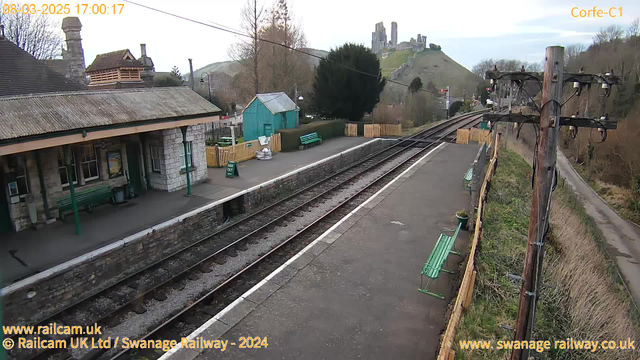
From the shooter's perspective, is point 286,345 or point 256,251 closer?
point 286,345

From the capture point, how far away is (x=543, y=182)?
4742 millimetres

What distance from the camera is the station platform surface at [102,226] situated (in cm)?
885

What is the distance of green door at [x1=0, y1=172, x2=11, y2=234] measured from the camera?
33.2 feet

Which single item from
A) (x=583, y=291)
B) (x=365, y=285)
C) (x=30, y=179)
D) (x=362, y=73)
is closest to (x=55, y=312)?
(x=30, y=179)

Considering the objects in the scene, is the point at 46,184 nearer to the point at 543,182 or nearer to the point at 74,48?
Answer: the point at 74,48

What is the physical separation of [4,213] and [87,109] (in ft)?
11.2

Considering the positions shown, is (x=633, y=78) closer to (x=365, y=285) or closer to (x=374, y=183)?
(x=374, y=183)

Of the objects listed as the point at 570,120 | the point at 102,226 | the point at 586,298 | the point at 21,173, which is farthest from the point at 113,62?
the point at 586,298

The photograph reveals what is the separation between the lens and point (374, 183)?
688 inches

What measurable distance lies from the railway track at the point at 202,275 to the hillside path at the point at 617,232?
10.3 metres

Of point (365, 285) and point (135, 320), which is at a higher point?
point (365, 285)

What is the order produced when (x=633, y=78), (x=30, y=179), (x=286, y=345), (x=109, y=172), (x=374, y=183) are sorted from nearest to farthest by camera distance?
(x=286, y=345) < (x=30, y=179) < (x=109, y=172) < (x=374, y=183) < (x=633, y=78)

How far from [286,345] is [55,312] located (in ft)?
18.5

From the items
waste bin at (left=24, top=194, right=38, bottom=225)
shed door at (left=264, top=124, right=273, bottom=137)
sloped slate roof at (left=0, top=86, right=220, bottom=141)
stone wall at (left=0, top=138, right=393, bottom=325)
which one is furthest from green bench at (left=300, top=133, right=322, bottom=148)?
waste bin at (left=24, top=194, right=38, bottom=225)
